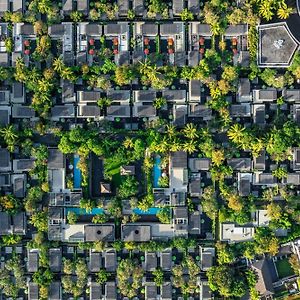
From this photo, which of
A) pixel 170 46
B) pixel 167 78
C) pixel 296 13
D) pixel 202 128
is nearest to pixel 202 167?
pixel 202 128

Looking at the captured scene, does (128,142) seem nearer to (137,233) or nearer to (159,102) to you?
(159,102)

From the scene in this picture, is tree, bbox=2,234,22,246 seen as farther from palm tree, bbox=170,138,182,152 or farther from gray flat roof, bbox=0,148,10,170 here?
palm tree, bbox=170,138,182,152

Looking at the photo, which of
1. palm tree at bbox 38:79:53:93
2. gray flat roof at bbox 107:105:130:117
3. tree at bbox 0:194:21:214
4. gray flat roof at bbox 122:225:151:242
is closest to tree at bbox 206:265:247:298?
gray flat roof at bbox 122:225:151:242

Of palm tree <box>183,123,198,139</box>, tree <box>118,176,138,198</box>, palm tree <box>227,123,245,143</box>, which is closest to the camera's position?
palm tree <box>227,123,245,143</box>

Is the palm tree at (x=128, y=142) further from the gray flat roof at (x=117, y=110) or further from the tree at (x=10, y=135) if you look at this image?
the tree at (x=10, y=135)

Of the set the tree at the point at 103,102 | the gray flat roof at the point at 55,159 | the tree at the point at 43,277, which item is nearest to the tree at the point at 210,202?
the tree at the point at 103,102

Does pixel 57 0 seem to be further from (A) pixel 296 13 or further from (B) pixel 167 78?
(A) pixel 296 13
